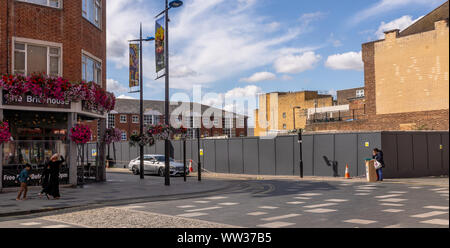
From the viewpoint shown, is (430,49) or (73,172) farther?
(430,49)

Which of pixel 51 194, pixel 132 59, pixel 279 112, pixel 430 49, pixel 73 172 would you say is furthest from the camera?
pixel 279 112

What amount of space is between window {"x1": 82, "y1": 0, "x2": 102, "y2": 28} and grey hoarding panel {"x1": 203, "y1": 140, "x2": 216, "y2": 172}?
49.2 feet

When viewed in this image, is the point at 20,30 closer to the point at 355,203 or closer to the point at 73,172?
the point at 73,172

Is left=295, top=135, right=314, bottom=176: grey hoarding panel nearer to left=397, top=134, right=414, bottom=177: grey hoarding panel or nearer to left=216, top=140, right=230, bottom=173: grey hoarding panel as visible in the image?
left=397, top=134, right=414, bottom=177: grey hoarding panel

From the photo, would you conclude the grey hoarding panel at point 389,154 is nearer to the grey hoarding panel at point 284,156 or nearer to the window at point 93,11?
the grey hoarding panel at point 284,156

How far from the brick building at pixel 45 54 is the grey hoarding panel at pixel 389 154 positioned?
15.5m

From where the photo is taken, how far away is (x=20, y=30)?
1812 cm

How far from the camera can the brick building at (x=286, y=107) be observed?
7256 centimetres

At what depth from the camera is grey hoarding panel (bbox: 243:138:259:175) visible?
3168 cm

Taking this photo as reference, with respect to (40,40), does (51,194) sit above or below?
below

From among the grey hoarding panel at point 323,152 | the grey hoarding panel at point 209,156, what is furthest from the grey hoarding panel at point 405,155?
the grey hoarding panel at point 209,156

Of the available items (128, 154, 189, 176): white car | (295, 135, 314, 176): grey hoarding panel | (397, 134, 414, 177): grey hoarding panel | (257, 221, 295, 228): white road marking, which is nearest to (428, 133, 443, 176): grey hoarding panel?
(397, 134, 414, 177): grey hoarding panel
